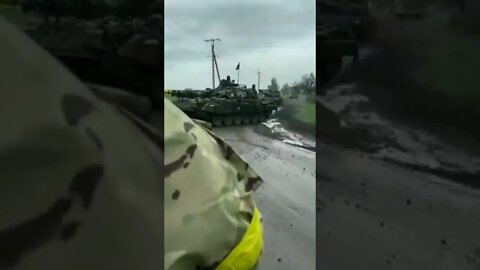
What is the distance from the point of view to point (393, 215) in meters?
0.62

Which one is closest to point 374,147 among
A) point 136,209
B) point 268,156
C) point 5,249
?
point 136,209

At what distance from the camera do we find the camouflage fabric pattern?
18.8 inches

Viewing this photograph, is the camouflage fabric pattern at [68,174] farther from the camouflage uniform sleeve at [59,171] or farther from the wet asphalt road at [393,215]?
the wet asphalt road at [393,215]

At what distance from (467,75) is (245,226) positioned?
45cm

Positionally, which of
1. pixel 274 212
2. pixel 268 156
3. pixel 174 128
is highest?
pixel 174 128

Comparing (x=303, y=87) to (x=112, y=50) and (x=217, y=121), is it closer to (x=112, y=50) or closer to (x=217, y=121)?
(x=112, y=50)

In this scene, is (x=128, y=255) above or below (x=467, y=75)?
below

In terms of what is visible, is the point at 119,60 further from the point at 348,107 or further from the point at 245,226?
the point at 245,226

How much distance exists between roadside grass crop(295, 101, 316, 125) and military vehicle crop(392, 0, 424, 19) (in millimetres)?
155

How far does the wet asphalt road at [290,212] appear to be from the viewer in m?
0.78

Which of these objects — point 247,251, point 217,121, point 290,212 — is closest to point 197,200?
point 247,251

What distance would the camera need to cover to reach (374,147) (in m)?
0.61

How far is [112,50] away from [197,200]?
326 mm

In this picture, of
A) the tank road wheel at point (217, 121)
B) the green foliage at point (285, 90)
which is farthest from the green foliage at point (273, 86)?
the tank road wheel at point (217, 121)
